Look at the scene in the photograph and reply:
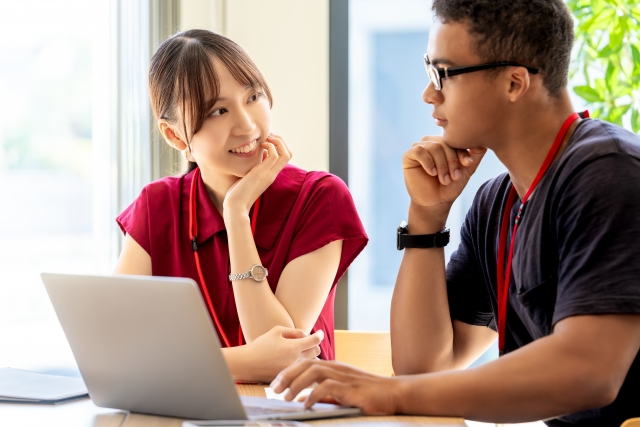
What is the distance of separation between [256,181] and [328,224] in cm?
21

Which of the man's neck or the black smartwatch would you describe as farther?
the black smartwatch

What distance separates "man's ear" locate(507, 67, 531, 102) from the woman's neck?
802 millimetres

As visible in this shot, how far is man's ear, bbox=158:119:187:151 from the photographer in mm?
1858

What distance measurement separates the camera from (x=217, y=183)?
188 centimetres

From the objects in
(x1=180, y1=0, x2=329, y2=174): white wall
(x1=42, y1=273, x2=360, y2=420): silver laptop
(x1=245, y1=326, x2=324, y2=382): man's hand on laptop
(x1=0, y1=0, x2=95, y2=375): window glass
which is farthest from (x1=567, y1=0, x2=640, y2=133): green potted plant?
(x1=42, y1=273, x2=360, y2=420): silver laptop

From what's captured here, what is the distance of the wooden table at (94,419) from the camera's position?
3.30 ft

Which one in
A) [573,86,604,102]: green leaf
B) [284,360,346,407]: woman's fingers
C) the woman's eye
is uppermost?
→ [573,86,604,102]: green leaf

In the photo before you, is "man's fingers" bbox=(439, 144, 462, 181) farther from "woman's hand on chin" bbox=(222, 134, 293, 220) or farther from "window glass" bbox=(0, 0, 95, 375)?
"window glass" bbox=(0, 0, 95, 375)

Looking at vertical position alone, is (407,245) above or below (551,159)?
below

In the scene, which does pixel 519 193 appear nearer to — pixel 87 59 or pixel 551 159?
pixel 551 159

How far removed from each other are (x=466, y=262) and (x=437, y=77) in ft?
1.57

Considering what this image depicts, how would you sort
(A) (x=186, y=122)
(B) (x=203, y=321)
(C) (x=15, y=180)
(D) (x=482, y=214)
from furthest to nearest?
(C) (x=15, y=180) → (A) (x=186, y=122) → (D) (x=482, y=214) → (B) (x=203, y=321)

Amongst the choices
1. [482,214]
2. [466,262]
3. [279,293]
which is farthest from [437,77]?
[279,293]

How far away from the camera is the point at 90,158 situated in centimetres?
296
